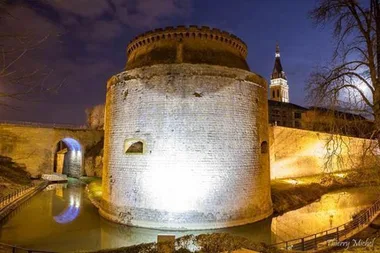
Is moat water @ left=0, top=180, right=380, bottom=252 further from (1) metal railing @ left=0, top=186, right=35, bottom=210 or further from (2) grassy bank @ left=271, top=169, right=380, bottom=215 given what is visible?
Answer: (1) metal railing @ left=0, top=186, right=35, bottom=210

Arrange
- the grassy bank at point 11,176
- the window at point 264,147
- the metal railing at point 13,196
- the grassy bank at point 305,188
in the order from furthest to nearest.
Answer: the grassy bank at point 11,176 → the grassy bank at point 305,188 → the metal railing at point 13,196 → the window at point 264,147

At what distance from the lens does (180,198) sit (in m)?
12.6

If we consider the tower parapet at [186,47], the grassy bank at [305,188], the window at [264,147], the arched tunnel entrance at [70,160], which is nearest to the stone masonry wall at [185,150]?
the tower parapet at [186,47]

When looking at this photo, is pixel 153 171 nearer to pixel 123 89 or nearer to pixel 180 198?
pixel 180 198

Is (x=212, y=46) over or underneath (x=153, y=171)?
over

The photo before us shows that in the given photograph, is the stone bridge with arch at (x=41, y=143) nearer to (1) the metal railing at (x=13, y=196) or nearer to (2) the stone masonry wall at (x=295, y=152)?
(1) the metal railing at (x=13, y=196)

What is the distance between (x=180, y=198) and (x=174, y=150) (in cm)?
203

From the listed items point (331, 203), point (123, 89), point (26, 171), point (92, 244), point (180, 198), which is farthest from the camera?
point (26, 171)

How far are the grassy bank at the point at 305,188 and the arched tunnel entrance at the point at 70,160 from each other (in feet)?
76.5

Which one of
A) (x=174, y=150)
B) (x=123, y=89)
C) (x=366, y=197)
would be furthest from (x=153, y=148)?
(x=366, y=197)

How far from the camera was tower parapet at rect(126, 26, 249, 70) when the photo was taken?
14.1 meters

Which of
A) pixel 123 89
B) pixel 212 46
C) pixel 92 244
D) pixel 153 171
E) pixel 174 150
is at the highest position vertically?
pixel 212 46

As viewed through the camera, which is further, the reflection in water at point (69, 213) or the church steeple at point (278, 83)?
the church steeple at point (278, 83)

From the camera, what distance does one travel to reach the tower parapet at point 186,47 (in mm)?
14109
